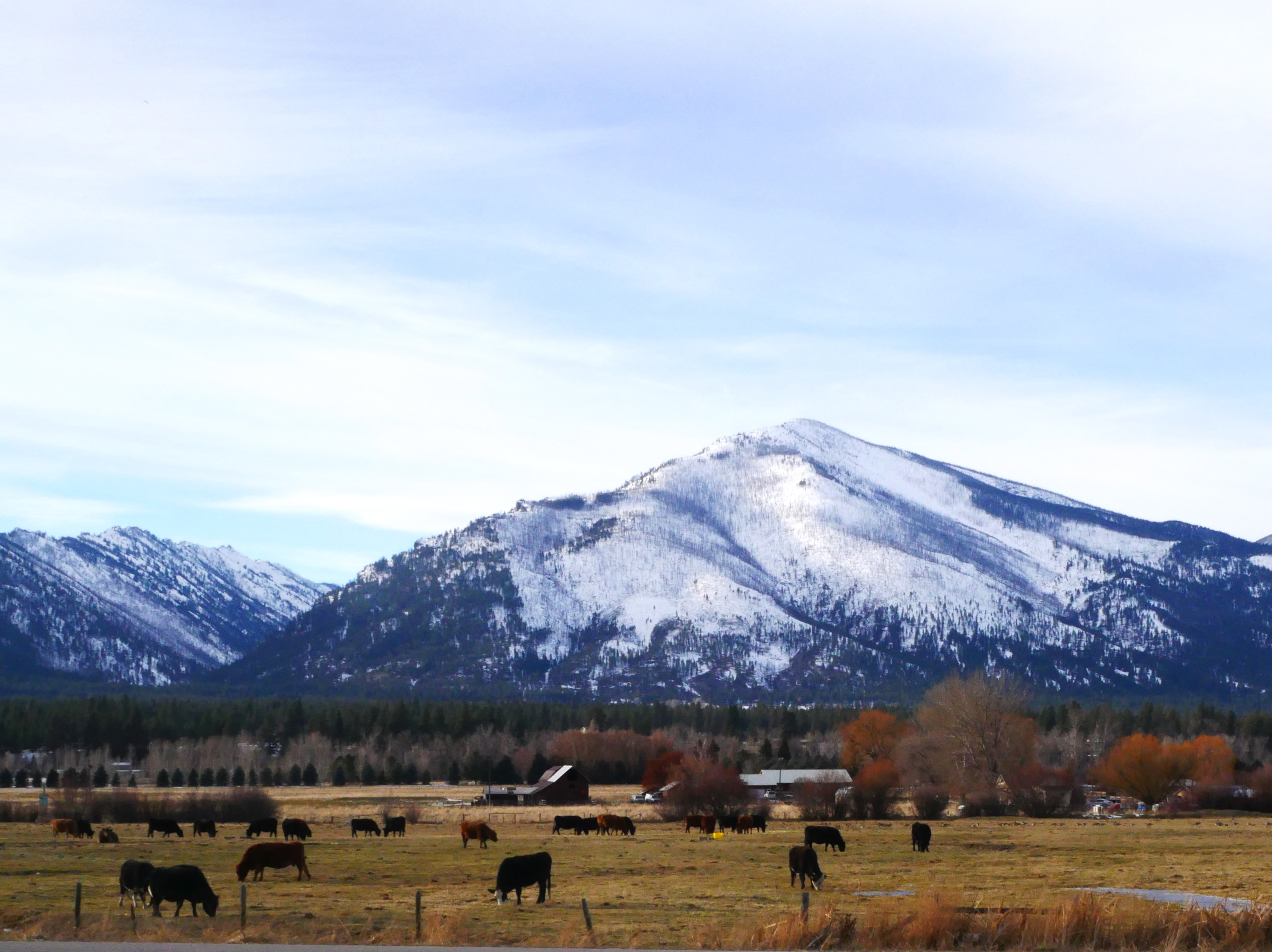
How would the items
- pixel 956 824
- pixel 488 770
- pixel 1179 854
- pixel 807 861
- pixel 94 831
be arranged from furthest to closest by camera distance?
pixel 488 770 → pixel 956 824 → pixel 94 831 → pixel 1179 854 → pixel 807 861

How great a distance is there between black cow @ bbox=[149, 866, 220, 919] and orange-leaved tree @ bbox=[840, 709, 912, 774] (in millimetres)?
130744

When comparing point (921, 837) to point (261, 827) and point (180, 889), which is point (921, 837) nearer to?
point (261, 827)

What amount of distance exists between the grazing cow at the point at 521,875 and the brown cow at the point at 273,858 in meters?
11.5

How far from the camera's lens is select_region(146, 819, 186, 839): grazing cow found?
8294 centimetres

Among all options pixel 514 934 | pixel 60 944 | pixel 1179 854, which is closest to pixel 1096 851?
pixel 1179 854

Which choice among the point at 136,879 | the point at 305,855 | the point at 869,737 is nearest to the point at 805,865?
the point at 305,855

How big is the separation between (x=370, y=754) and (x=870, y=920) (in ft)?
589

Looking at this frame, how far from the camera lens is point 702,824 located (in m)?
93.1

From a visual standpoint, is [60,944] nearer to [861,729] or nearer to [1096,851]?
[1096,851]

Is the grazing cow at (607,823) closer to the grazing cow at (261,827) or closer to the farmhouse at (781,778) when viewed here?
the grazing cow at (261,827)

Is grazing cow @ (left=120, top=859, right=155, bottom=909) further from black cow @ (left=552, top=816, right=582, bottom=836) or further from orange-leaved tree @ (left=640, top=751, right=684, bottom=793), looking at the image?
orange-leaved tree @ (left=640, top=751, right=684, bottom=793)

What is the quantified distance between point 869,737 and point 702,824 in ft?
268

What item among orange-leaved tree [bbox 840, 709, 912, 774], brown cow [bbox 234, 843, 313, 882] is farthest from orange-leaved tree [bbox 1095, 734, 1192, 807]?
brown cow [bbox 234, 843, 313, 882]

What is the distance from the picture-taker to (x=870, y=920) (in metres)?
28.5
